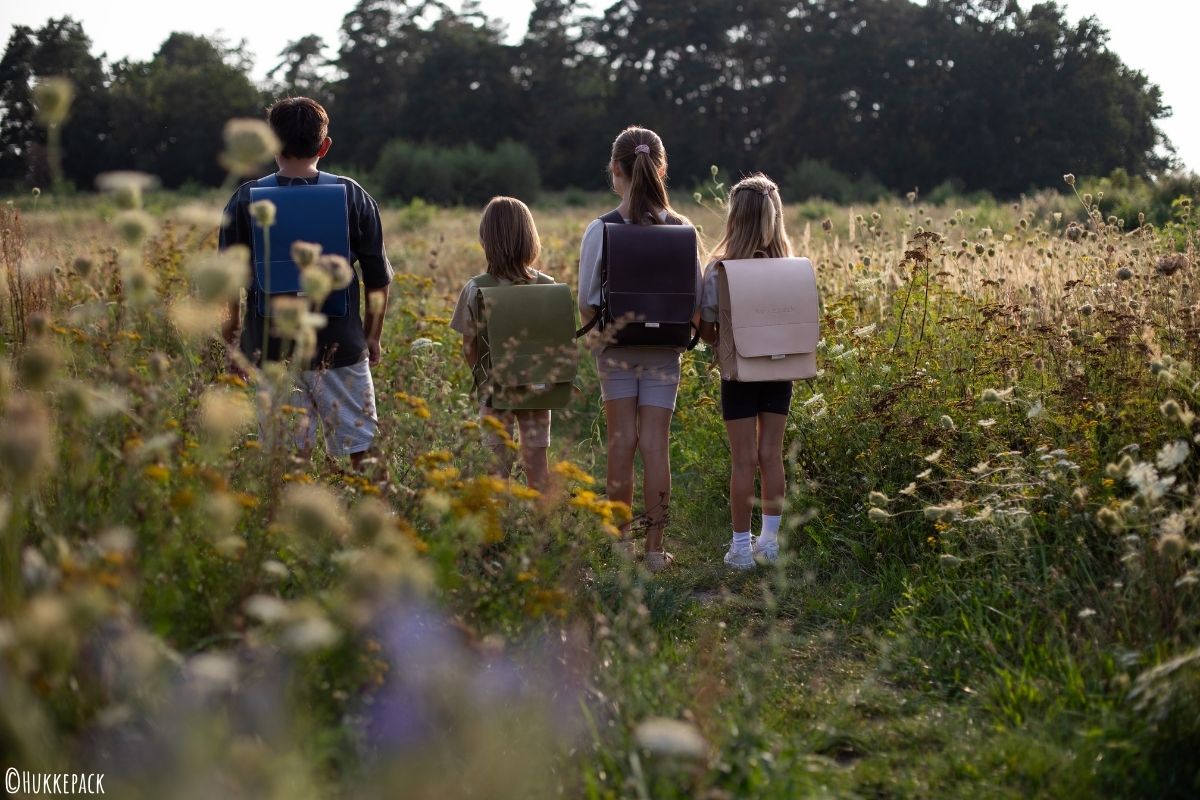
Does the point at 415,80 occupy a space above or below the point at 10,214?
above

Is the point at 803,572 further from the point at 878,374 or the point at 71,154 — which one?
the point at 71,154

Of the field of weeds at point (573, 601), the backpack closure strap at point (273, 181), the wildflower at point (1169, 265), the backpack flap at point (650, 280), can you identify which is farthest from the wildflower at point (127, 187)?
the wildflower at point (1169, 265)

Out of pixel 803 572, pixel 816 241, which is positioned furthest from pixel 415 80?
pixel 803 572

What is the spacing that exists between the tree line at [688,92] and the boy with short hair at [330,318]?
3553 centimetres

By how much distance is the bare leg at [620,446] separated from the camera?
4.64 metres

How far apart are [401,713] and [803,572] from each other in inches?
95.7

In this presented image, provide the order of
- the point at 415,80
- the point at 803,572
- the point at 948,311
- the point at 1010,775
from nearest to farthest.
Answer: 1. the point at 1010,775
2. the point at 803,572
3. the point at 948,311
4. the point at 415,80

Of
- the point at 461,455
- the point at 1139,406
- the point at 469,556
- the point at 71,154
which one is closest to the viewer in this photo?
the point at 469,556

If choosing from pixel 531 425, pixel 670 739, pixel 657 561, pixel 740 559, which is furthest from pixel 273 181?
pixel 670 739

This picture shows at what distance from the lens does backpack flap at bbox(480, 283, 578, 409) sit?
4.46m

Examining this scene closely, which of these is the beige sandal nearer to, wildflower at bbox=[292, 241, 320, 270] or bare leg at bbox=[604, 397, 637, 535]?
bare leg at bbox=[604, 397, 637, 535]

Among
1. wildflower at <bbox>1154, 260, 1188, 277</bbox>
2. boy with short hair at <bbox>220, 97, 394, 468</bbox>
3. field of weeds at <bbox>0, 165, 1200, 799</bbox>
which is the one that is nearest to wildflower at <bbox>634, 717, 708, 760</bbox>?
field of weeds at <bbox>0, 165, 1200, 799</bbox>

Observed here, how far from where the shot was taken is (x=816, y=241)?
26.8 ft

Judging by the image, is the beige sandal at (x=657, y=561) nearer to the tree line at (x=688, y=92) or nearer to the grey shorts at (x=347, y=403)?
the grey shorts at (x=347, y=403)
